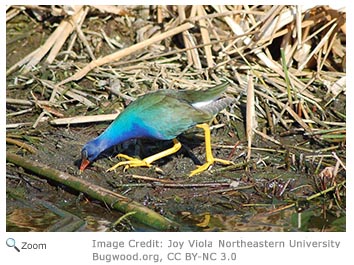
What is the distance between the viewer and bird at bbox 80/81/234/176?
5.02 m

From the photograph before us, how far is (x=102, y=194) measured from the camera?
4.73 metres

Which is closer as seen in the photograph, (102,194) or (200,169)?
(102,194)

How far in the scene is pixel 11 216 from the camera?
481 centimetres

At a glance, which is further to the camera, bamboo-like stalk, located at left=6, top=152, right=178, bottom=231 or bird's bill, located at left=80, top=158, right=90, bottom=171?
bird's bill, located at left=80, top=158, right=90, bottom=171

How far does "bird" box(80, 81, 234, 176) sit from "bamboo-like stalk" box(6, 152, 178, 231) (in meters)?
0.23

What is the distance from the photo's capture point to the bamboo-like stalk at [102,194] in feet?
14.7

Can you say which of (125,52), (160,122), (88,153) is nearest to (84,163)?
(88,153)

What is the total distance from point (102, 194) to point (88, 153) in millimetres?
420

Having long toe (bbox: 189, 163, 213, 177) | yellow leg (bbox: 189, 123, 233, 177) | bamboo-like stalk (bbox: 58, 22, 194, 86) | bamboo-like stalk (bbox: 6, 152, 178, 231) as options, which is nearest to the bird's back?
yellow leg (bbox: 189, 123, 233, 177)
